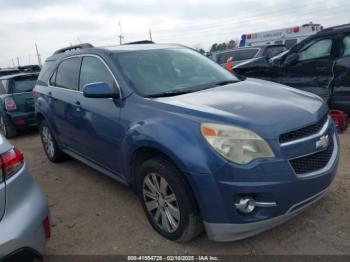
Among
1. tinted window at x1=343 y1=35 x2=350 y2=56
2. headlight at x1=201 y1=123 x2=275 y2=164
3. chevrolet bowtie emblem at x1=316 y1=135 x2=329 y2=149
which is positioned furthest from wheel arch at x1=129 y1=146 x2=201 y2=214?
tinted window at x1=343 y1=35 x2=350 y2=56

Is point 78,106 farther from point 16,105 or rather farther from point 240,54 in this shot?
point 240,54

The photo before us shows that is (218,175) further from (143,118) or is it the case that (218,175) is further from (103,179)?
(103,179)

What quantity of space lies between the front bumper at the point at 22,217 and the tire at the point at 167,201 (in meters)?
0.89

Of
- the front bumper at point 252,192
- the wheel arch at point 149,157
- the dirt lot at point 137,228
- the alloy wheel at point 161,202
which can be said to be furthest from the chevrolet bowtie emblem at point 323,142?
the alloy wheel at point 161,202

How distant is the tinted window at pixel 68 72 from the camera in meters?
4.59

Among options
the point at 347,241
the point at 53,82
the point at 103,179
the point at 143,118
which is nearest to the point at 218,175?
the point at 143,118

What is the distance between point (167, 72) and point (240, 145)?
1493 millimetres

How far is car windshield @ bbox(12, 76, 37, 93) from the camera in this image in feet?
27.7

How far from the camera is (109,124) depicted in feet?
11.7

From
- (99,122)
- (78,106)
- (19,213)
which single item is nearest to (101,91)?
(99,122)

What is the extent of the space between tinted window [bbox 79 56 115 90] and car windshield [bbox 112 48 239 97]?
0.57ft

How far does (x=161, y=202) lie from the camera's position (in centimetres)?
308

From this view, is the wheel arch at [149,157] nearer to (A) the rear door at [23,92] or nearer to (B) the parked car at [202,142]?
(B) the parked car at [202,142]

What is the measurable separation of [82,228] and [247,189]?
186 centimetres
